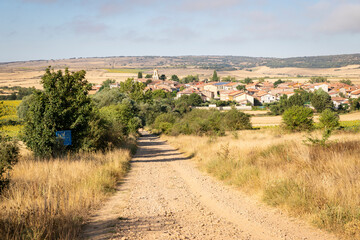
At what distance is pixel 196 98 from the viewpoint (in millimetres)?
113938

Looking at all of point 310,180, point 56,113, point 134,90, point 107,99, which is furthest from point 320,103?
point 310,180

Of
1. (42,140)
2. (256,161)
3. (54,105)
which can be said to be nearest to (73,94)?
(54,105)

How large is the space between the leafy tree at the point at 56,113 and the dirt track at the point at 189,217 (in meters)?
5.37

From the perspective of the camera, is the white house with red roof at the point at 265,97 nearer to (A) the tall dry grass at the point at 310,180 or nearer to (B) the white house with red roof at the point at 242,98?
(B) the white house with red roof at the point at 242,98

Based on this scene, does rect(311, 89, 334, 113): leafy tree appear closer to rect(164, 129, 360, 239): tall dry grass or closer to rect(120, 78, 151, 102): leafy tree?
rect(120, 78, 151, 102): leafy tree

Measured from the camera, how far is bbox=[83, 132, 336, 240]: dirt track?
19.9 feet

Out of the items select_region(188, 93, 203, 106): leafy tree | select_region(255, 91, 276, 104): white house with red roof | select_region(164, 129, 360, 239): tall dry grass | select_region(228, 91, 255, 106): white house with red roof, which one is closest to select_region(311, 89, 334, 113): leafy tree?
select_region(228, 91, 255, 106): white house with red roof

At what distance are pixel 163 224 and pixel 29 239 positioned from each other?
8.40 feet

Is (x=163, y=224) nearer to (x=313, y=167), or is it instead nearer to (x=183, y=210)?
(x=183, y=210)

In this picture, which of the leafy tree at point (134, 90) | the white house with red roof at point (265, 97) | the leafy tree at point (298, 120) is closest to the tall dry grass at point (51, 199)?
the leafy tree at point (298, 120)

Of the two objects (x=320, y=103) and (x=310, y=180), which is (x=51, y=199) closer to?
(x=310, y=180)

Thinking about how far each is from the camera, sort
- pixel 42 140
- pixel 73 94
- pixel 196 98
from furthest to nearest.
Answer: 1. pixel 196 98
2. pixel 73 94
3. pixel 42 140

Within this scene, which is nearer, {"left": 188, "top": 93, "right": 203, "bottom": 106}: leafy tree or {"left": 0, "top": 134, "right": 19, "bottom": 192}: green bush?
{"left": 0, "top": 134, "right": 19, "bottom": 192}: green bush

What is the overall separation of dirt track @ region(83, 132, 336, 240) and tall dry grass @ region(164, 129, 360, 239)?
0.31 metres
